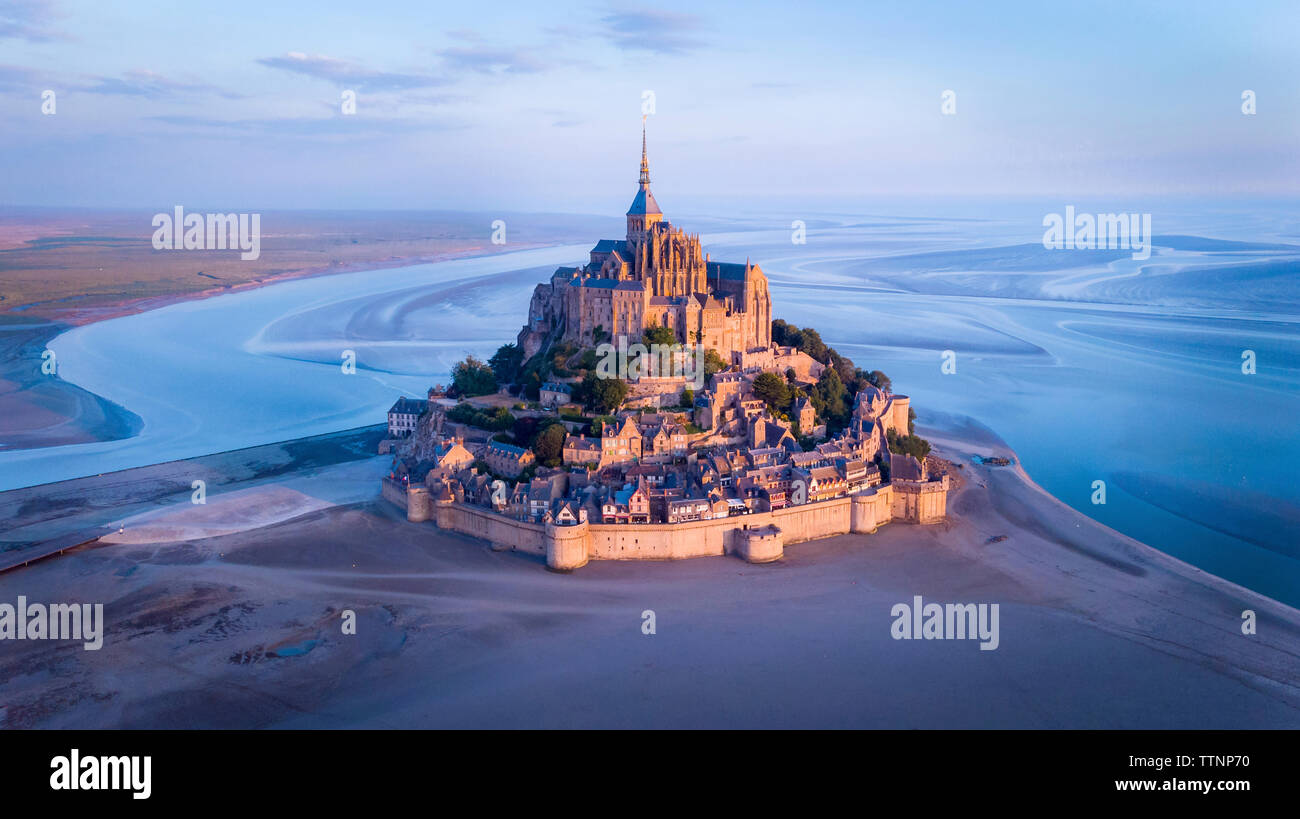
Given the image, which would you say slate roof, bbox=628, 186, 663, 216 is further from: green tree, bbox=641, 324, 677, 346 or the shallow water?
the shallow water

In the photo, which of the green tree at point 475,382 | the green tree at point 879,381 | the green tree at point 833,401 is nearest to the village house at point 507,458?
the green tree at point 475,382

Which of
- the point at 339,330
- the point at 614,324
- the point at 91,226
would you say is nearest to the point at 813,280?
the point at 339,330

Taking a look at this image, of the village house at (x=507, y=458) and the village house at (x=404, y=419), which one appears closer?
the village house at (x=507, y=458)

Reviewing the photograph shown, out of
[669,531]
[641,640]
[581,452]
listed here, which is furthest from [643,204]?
[641,640]

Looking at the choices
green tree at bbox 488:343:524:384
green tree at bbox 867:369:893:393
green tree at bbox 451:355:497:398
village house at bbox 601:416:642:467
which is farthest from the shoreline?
green tree at bbox 867:369:893:393

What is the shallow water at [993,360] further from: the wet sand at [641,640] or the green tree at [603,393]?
the green tree at [603,393]

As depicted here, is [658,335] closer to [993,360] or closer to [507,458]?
[507,458]
